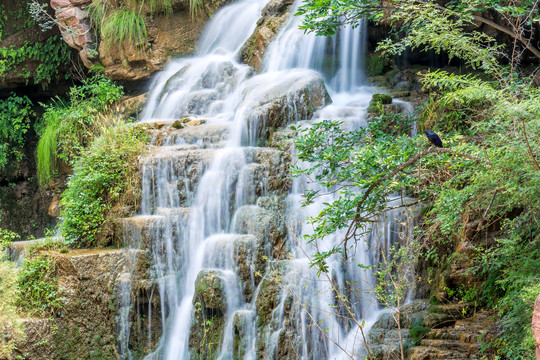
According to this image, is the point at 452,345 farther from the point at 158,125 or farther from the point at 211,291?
the point at 158,125

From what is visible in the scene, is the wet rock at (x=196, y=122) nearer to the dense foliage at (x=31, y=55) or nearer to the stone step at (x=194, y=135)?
the stone step at (x=194, y=135)

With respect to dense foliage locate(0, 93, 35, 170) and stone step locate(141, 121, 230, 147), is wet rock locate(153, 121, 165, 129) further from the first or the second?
dense foliage locate(0, 93, 35, 170)

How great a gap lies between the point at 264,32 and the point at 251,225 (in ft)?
17.8

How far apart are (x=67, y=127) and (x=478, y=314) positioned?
8770mm

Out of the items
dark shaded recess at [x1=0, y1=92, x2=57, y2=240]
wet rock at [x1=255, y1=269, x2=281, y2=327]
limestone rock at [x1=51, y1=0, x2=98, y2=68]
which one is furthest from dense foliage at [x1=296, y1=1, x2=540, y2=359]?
dark shaded recess at [x1=0, y1=92, x2=57, y2=240]

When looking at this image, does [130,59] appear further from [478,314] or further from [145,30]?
[478,314]

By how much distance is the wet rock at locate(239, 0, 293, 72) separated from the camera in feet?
35.6

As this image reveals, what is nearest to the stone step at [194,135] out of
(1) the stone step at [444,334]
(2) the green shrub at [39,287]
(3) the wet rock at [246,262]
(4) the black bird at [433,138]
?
(3) the wet rock at [246,262]

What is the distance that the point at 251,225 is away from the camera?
23.1ft

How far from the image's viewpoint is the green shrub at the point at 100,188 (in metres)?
7.79

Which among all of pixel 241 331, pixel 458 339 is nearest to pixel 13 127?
pixel 241 331

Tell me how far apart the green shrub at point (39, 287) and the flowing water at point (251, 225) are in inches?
36.4

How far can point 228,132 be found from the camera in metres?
8.62

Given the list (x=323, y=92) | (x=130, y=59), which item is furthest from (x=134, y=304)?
(x=130, y=59)
